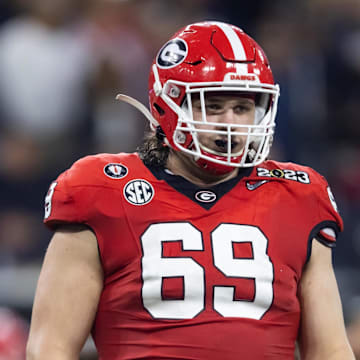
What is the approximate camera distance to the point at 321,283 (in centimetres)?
208

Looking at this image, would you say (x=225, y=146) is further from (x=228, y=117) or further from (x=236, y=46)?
(x=236, y=46)

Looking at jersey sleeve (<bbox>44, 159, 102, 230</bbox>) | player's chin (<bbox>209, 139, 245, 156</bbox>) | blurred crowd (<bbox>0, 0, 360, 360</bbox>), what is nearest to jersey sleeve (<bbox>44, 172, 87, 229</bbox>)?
jersey sleeve (<bbox>44, 159, 102, 230</bbox>)

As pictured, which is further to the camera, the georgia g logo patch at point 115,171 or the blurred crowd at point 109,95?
the blurred crowd at point 109,95

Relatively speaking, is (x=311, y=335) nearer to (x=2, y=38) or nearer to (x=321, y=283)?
(x=321, y=283)

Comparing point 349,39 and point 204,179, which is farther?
point 349,39

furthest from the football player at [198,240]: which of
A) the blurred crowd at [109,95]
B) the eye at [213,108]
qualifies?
the blurred crowd at [109,95]

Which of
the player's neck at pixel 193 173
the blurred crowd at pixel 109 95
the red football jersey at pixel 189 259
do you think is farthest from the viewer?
the blurred crowd at pixel 109 95

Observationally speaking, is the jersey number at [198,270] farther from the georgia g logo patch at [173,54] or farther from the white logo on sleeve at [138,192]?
the georgia g logo patch at [173,54]

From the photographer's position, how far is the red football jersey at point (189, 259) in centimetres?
193

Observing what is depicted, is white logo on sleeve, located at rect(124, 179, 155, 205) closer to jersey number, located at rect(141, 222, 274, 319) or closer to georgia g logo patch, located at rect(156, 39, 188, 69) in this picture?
jersey number, located at rect(141, 222, 274, 319)

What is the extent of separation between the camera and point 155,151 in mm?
2219

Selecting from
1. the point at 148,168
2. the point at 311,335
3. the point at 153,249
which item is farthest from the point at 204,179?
the point at 311,335

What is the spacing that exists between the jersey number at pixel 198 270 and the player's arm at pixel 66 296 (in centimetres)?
13

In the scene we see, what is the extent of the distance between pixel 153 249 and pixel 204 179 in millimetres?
287
